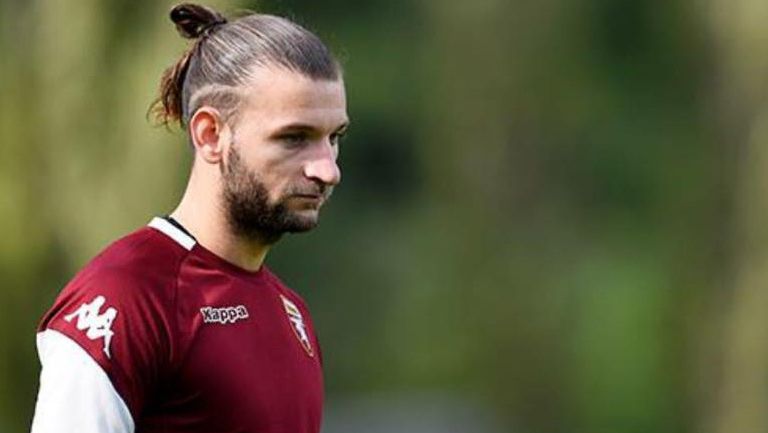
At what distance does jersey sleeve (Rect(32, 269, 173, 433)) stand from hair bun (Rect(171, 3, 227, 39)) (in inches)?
27.9

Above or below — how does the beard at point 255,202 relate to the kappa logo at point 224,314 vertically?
above

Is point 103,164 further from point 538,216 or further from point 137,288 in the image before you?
point 538,216

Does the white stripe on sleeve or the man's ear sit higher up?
the man's ear

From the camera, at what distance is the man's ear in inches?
212

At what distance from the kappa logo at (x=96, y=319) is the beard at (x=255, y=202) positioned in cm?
45

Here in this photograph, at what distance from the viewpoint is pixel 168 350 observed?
5129mm

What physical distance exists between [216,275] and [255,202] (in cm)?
19

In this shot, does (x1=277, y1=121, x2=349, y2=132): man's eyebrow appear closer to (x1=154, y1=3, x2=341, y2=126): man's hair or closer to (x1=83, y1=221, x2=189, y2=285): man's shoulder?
(x1=154, y1=3, x2=341, y2=126): man's hair

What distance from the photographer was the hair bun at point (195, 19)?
5598 mm

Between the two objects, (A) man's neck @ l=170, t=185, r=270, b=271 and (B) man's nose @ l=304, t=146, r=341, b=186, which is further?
(A) man's neck @ l=170, t=185, r=270, b=271

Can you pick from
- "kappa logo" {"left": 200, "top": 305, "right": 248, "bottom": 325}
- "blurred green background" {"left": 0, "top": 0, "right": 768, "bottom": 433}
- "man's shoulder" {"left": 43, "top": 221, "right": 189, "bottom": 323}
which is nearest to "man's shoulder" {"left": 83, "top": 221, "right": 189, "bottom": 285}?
"man's shoulder" {"left": 43, "top": 221, "right": 189, "bottom": 323}

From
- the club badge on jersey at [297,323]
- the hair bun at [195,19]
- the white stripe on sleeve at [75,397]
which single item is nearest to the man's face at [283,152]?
the hair bun at [195,19]

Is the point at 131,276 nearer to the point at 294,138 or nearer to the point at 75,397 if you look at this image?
the point at 75,397

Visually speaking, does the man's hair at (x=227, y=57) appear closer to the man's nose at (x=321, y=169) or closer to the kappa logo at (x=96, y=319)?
the man's nose at (x=321, y=169)
